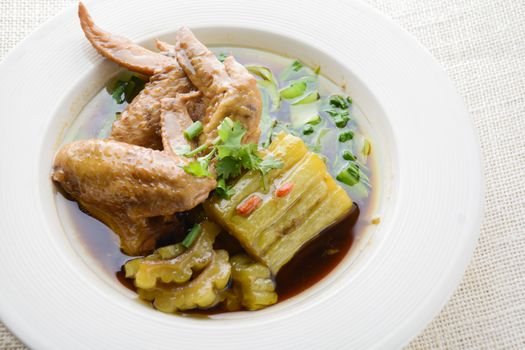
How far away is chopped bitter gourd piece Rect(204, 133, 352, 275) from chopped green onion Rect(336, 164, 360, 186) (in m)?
0.15

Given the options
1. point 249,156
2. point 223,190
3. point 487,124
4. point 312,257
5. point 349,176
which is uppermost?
point 249,156

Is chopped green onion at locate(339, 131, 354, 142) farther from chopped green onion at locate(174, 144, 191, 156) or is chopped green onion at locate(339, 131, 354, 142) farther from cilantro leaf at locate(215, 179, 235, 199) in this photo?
chopped green onion at locate(174, 144, 191, 156)

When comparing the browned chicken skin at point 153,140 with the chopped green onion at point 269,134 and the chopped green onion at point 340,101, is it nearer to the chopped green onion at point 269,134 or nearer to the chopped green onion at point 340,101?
the chopped green onion at point 269,134

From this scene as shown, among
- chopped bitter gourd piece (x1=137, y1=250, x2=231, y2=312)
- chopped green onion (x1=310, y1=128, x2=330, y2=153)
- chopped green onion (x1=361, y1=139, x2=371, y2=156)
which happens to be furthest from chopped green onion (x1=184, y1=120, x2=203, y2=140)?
chopped green onion (x1=361, y1=139, x2=371, y2=156)

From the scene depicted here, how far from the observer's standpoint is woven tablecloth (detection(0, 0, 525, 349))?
3311 millimetres

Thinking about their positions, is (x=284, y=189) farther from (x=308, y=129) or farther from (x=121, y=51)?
(x=121, y=51)

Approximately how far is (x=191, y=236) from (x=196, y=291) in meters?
0.27

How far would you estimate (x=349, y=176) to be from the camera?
3.39 m

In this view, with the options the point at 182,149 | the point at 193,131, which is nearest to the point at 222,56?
the point at 193,131

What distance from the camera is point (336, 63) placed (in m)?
3.60

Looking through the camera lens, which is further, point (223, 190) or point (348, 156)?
point (348, 156)

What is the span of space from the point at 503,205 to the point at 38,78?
A: 109 inches

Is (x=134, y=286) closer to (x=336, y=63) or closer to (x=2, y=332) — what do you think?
(x=2, y=332)

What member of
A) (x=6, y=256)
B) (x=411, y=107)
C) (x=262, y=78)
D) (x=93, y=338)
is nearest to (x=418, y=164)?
(x=411, y=107)
